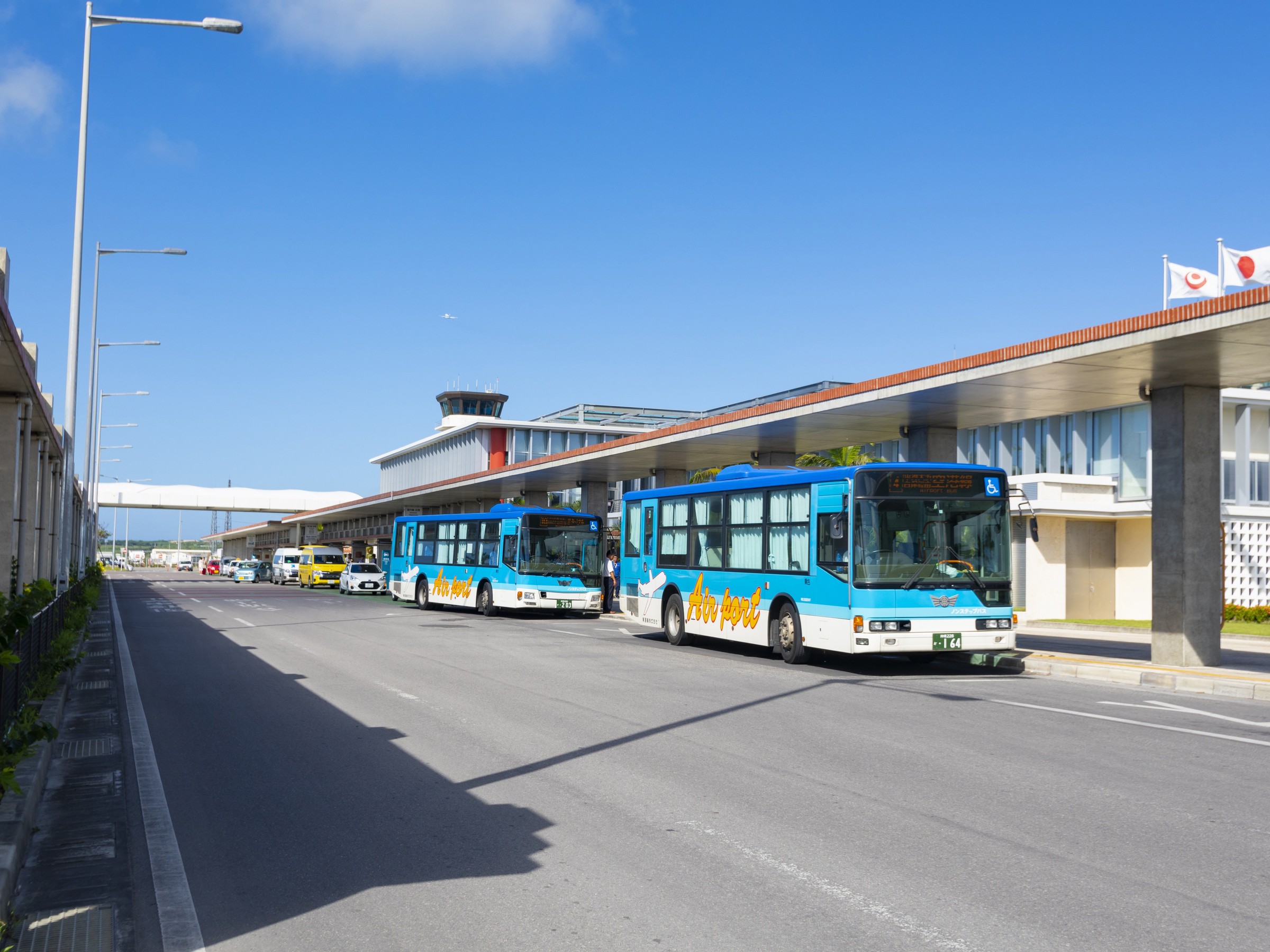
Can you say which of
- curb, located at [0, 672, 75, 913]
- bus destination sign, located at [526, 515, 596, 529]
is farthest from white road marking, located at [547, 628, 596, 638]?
curb, located at [0, 672, 75, 913]

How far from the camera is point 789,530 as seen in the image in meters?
18.7

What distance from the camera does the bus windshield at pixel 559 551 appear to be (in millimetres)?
30781

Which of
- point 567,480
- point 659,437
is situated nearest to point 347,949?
point 659,437

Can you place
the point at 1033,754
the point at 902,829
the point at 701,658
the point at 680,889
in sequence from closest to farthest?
the point at 680,889, the point at 902,829, the point at 1033,754, the point at 701,658

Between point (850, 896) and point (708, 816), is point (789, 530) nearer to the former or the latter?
point (708, 816)

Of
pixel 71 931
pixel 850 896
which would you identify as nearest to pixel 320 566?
pixel 71 931

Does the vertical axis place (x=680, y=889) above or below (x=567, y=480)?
below

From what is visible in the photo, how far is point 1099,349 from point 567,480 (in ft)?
96.5

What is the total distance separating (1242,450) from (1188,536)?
23.3 meters

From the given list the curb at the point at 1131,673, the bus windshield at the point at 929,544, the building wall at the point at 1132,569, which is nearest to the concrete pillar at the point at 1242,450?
the building wall at the point at 1132,569

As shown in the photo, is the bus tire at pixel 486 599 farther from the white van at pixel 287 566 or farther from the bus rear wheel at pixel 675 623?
the white van at pixel 287 566

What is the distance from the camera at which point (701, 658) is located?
19.7 metres

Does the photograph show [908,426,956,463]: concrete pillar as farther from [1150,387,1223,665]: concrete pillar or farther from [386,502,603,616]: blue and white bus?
[386,502,603,616]: blue and white bus

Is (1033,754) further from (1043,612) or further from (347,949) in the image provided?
(1043,612)
